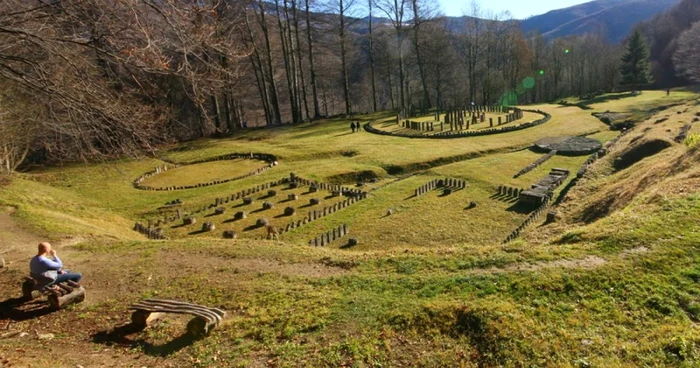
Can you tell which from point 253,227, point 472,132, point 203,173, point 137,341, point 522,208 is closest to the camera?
point 137,341

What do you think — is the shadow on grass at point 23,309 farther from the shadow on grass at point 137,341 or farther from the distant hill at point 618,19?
the distant hill at point 618,19

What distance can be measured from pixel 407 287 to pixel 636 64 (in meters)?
71.8

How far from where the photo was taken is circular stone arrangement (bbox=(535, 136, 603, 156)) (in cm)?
2589

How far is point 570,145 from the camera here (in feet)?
89.6

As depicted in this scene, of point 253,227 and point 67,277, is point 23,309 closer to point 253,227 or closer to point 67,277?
point 67,277

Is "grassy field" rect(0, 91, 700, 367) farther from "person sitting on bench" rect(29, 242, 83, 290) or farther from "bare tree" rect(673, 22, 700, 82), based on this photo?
"bare tree" rect(673, 22, 700, 82)

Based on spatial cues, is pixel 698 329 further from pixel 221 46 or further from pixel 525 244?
pixel 221 46

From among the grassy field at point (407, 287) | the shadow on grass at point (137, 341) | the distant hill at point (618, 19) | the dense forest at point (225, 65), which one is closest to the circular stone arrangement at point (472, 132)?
the dense forest at point (225, 65)

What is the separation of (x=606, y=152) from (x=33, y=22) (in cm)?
2653

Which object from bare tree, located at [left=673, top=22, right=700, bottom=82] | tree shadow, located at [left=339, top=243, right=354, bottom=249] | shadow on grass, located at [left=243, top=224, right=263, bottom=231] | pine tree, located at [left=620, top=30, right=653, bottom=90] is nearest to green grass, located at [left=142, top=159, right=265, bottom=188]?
shadow on grass, located at [left=243, top=224, right=263, bottom=231]

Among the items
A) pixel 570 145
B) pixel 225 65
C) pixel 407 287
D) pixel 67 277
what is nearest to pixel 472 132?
pixel 570 145

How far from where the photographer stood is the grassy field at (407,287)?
6.43 meters

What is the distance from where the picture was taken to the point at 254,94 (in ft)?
212

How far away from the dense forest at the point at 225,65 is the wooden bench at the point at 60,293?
9.31 feet
